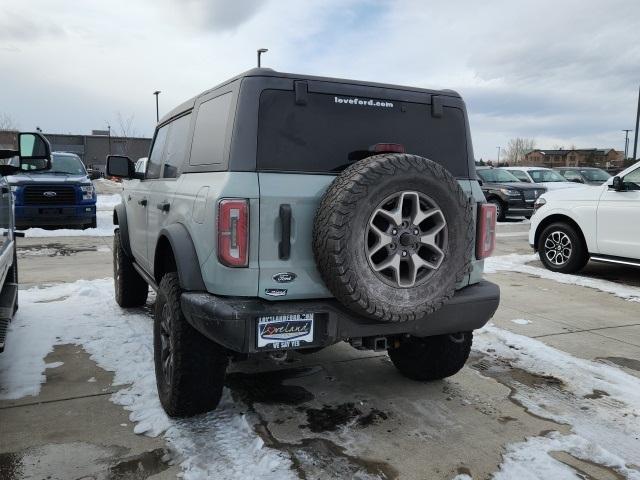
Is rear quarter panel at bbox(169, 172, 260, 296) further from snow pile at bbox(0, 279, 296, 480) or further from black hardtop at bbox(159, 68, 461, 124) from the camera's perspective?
snow pile at bbox(0, 279, 296, 480)

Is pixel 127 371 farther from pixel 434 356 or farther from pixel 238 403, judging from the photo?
pixel 434 356

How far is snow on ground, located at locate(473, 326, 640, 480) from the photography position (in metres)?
2.80

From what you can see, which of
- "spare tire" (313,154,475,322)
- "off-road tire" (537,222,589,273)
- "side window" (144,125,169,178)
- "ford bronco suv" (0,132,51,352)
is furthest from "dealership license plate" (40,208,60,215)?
"spare tire" (313,154,475,322)

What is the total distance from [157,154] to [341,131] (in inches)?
88.1

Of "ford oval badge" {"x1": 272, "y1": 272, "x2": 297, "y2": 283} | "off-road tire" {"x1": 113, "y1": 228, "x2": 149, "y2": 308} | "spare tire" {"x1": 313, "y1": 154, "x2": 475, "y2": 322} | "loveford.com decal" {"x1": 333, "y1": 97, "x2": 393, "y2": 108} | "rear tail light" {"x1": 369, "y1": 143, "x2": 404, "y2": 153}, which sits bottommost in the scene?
"off-road tire" {"x1": 113, "y1": 228, "x2": 149, "y2": 308}

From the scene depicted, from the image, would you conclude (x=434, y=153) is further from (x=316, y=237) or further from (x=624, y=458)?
(x=624, y=458)

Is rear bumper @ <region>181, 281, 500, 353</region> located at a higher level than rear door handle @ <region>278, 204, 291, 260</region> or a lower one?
lower

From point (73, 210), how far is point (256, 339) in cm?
1030

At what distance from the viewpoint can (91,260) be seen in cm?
853

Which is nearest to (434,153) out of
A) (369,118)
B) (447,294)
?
(369,118)

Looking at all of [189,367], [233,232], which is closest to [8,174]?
[189,367]

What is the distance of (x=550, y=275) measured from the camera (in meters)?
A: 8.07

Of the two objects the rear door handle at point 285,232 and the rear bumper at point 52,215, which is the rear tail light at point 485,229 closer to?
the rear door handle at point 285,232

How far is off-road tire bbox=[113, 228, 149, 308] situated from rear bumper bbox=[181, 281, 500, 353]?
2.87 metres
